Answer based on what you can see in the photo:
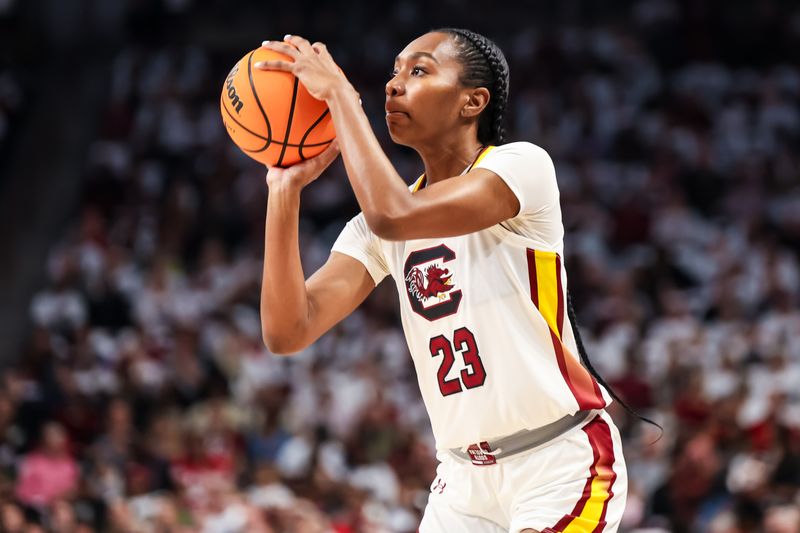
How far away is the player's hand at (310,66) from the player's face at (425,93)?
22cm

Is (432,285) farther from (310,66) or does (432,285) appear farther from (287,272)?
(310,66)

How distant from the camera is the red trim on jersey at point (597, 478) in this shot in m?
3.78

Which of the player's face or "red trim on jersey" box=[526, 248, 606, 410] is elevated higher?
the player's face

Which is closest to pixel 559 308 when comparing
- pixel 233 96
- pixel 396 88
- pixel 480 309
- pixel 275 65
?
pixel 480 309

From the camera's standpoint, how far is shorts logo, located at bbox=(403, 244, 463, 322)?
3910 millimetres

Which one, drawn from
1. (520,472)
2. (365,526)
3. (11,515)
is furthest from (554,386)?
(11,515)

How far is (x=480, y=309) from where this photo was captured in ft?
12.6

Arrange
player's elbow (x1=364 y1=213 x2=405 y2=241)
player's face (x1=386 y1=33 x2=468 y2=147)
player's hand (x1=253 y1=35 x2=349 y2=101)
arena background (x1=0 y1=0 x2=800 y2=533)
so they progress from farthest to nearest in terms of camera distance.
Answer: arena background (x1=0 y1=0 x2=800 y2=533), player's face (x1=386 y1=33 x2=468 y2=147), player's hand (x1=253 y1=35 x2=349 y2=101), player's elbow (x1=364 y1=213 x2=405 y2=241)

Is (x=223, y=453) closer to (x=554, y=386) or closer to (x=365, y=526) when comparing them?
(x=365, y=526)

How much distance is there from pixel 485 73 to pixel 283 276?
0.98m

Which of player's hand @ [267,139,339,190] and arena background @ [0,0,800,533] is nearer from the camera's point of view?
player's hand @ [267,139,339,190]

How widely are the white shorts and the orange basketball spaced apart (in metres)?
1.17

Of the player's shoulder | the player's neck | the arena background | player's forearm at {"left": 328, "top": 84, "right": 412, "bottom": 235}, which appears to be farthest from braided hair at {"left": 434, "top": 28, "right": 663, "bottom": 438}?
the arena background

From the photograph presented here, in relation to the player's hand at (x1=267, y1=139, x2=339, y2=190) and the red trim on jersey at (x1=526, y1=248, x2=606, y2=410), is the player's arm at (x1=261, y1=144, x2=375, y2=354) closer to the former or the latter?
the player's hand at (x1=267, y1=139, x2=339, y2=190)
